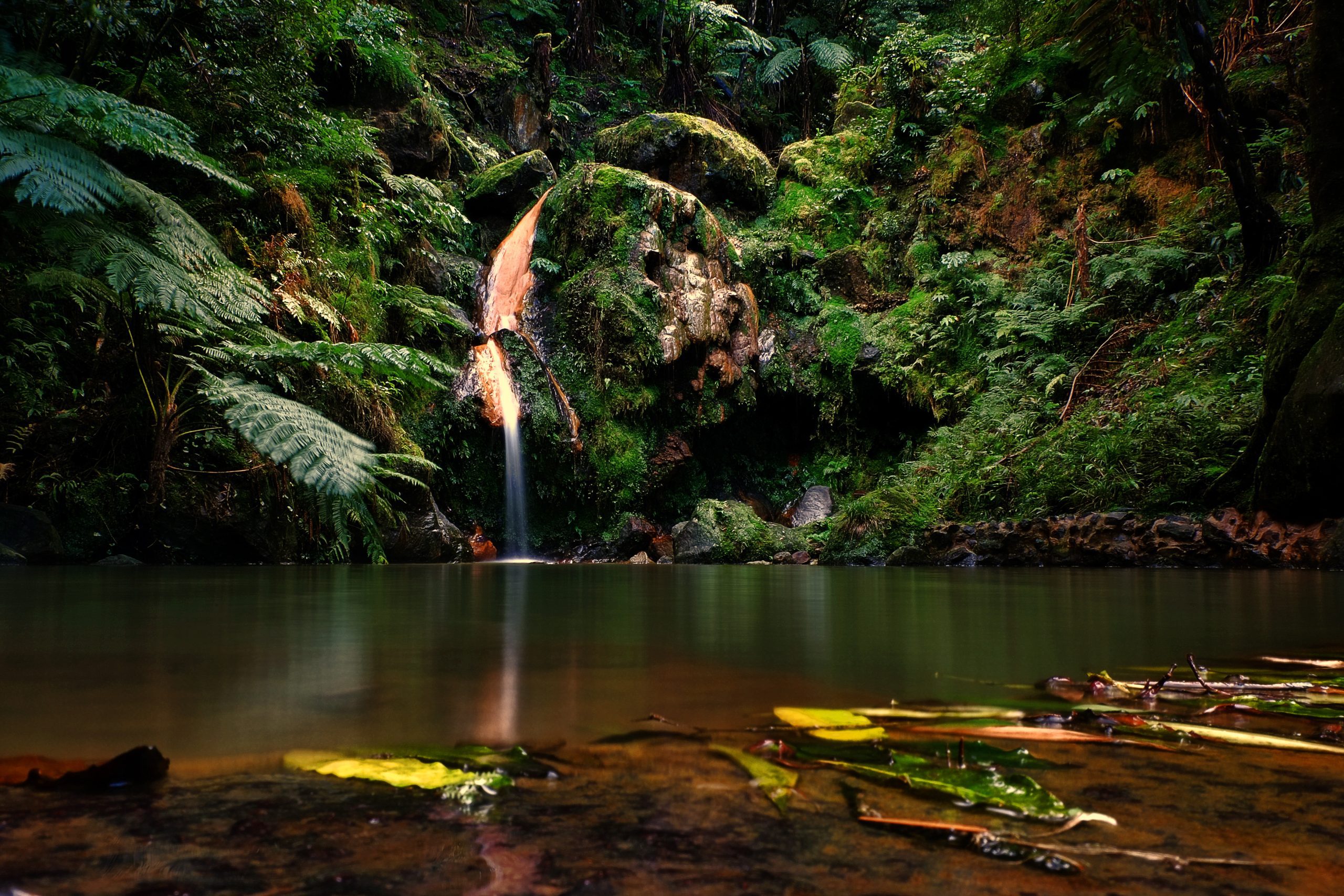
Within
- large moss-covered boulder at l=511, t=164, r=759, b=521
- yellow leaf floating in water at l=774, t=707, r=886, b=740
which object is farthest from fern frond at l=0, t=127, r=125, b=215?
large moss-covered boulder at l=511, t=164, r=759, b=521

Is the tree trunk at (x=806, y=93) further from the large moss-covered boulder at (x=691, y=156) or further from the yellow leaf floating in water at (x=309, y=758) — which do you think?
the yellow leaf floating in water at (x=309, y=758)

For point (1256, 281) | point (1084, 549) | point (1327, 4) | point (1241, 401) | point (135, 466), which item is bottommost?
point (1084, 549)

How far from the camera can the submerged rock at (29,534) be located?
425 cm

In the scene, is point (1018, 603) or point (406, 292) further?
point (406, 292)

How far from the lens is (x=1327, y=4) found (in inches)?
204

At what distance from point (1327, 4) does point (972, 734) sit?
22.9 ft

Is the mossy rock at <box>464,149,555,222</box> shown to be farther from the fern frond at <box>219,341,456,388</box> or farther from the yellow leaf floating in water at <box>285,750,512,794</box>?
the yellow leaf floating in water at <box>285,750,512,794</box>

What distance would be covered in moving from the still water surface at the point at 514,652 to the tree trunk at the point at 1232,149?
590 centimetres

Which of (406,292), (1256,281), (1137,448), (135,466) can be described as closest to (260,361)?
(135,466)

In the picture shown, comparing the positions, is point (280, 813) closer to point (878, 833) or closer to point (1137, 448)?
point (878, 833)

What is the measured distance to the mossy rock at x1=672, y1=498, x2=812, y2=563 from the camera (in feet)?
28.6

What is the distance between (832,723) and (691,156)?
12.7 meters

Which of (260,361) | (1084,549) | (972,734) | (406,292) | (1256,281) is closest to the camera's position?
(972,734)

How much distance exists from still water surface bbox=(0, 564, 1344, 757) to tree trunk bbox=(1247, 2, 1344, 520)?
8.98ft
